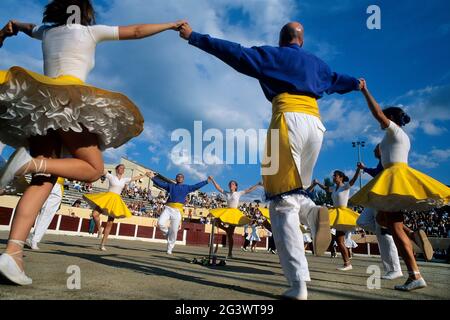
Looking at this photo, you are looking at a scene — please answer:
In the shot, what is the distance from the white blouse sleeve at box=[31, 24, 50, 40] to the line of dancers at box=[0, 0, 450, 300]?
12 mm

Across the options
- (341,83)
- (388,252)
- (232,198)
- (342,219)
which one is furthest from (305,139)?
(232,198)

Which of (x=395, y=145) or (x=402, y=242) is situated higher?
(x=395, y=145)

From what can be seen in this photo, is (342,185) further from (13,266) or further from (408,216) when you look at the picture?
(408,216)

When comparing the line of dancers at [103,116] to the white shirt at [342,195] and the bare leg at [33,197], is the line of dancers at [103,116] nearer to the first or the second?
the bare leg at [33,197]

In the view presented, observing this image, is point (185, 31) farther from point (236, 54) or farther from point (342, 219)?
point (342, 219)

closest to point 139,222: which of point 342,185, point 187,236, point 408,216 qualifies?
point 187,236

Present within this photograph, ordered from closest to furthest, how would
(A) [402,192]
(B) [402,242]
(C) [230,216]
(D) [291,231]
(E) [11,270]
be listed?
(E) [11,270] < (D) [291,231] < (A) [402,192] < (B) [402,242] < (C) [230,216]

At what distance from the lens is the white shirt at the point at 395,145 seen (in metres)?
4.23

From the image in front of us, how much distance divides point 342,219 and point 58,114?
6.94 m

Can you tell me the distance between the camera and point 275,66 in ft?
9.81

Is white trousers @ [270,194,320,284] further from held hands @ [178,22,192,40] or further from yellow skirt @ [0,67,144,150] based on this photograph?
held hands @ [178,22,192,40]

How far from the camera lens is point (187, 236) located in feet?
94.3

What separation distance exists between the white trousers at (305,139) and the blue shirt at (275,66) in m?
0.28
